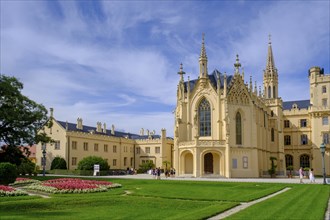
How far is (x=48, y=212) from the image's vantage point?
16.7 m

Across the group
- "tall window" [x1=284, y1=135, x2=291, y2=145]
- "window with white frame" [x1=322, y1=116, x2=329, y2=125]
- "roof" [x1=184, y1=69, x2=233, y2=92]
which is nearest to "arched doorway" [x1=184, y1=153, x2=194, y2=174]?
"roof" [x1=184, y1=69, x2=233, y2=92]

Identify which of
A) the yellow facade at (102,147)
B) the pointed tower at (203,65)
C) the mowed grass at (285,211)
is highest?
the pointed tower at (203,65)

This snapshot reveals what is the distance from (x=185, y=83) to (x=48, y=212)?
46913 millimetres

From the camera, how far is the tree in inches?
1742

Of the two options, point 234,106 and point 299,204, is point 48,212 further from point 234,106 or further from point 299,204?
point 234,106

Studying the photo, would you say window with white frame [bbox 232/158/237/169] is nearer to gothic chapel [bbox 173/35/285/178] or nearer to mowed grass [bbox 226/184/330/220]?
gothic chapel [bbox 173/35/285/178]

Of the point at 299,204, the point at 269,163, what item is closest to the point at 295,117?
the point at 269,163

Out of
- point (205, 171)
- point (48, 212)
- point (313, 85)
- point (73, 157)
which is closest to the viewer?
point (48, 212)

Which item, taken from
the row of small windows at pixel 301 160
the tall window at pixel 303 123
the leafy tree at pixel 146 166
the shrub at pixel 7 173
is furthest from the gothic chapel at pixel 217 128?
the shrub at pixel 7 173

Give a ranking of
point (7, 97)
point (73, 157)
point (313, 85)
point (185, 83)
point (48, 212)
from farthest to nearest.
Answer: point (313, 85) < point (73, 157) < point (185, 83) < point (7, 97) < point (48, 212)

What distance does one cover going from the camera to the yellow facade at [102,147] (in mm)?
66188

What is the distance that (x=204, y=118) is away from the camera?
58.3 m

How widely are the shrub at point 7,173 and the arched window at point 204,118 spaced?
32.8m

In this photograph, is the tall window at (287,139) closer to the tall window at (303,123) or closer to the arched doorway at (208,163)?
the tall window at (303,123)
